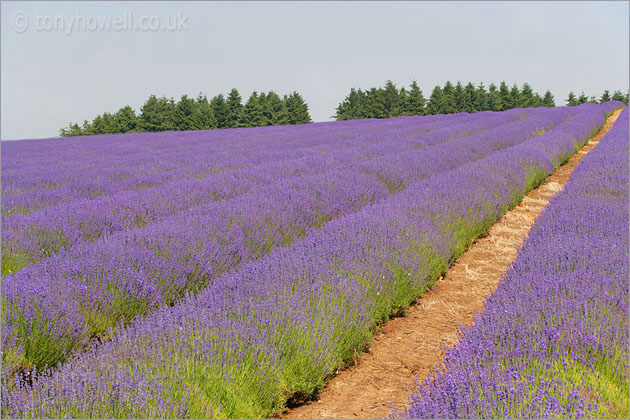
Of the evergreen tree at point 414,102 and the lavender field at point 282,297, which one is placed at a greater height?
the evergreen tree at point 414,102

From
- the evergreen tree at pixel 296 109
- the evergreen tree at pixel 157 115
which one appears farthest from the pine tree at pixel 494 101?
Result: the evergreen tree at pixel 157 115

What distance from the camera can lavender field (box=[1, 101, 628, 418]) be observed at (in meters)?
1.80

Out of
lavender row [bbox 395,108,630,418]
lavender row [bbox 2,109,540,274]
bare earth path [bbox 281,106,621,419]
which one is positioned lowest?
bare earth path [bbox 281,106,621,419]

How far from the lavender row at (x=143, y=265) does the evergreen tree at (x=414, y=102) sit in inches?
1494

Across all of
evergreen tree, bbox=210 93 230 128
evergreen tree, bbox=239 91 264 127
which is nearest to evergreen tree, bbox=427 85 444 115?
evergreen tree, bbox=239 91 264 127

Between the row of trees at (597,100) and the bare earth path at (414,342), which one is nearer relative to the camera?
the bare earth path at (414,342)

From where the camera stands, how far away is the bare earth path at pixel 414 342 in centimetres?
254

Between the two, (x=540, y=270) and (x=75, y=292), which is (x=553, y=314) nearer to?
(x=540, y=270)

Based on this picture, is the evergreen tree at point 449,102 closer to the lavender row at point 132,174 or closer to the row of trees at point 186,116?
the row of trees at point 186,116

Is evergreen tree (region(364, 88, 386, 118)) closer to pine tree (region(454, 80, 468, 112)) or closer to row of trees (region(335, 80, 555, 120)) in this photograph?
row of trees (region(335, 80, 555, 120))

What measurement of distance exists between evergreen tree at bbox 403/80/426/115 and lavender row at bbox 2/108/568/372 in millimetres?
37954

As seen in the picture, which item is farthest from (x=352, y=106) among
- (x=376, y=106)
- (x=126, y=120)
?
(x=126, y=120)

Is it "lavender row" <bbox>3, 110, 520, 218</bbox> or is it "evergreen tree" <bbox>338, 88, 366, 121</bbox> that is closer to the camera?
"lavender row" <bbox>3, 110, 520, 218</bbox>

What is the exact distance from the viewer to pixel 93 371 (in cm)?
195
